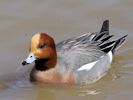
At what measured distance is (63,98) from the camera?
283 inches

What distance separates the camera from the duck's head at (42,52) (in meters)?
7.15

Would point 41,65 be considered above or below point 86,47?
below

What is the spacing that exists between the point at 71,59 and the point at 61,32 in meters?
1.29

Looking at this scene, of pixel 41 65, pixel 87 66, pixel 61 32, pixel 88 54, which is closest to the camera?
pixel 41 65

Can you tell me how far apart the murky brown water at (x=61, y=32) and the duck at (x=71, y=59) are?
115mm

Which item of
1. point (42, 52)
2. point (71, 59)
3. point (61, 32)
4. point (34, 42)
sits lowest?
point (71, 59)

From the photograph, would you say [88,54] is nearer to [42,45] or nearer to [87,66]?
[87,66]

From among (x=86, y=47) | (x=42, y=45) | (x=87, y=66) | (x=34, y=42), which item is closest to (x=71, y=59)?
(x=87, y=66)

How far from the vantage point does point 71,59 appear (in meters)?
7.54

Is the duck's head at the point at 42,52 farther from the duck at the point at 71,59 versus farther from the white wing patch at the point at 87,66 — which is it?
the white wing patch at the point at 87,66

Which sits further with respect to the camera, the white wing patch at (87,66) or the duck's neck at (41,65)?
the white wing patch at (87,66)

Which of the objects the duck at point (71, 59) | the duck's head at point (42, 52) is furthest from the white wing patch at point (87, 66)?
the duck's head at point (42, 52)

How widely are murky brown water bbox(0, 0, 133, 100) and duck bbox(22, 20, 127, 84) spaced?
0.12 meters

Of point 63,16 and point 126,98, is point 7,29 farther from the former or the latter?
point 126,98
